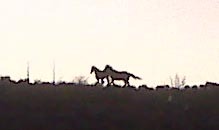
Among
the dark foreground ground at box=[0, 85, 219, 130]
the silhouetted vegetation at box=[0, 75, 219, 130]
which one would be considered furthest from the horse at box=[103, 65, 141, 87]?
the dark foreground ground at box=[0, 85, 219, 130]

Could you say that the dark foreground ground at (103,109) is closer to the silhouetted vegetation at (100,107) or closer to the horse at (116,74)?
the silhouetted vegetation at (100,107)

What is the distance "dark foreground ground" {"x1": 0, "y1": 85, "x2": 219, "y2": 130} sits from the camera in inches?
1273

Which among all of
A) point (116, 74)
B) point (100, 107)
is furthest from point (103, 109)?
point (116, 74)

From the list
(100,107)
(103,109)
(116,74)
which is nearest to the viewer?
(103,109)

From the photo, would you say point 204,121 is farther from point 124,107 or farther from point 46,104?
point 46,104

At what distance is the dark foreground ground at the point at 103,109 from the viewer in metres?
32.3

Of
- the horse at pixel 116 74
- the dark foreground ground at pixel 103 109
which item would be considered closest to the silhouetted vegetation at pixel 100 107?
the dark foreground ground at pixel 103 109

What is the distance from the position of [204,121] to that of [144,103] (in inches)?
111

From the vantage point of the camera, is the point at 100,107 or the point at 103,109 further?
the point at 100,107

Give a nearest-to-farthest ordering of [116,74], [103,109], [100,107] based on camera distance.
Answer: [103,109] → [100,107] → [116,74]

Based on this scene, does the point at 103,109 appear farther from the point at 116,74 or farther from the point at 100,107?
the point at 116,74

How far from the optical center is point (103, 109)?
33781 mm

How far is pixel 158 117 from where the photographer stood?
33.5 metres

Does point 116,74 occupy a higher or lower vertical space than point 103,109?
higher
